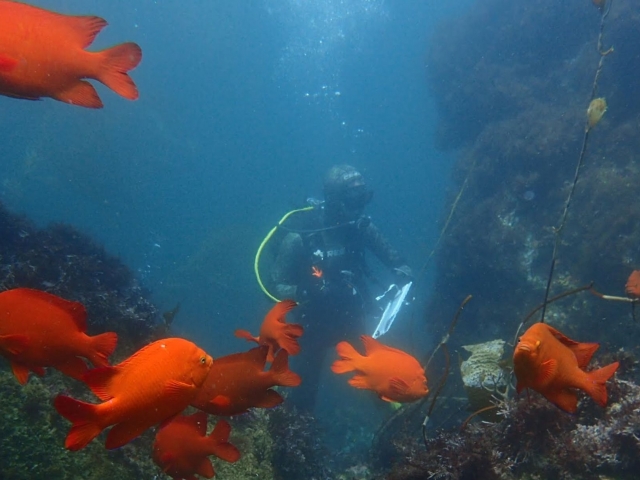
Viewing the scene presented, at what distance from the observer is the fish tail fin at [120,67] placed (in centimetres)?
180

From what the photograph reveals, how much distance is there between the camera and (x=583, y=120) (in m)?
11.4

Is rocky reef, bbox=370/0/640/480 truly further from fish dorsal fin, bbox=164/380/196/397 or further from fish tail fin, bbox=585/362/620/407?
fish dorsal fin, bbox=164/380/196/397

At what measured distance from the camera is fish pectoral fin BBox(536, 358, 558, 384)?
2152 mm

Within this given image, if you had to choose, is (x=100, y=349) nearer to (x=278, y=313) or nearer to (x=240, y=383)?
(x=240, y=383)

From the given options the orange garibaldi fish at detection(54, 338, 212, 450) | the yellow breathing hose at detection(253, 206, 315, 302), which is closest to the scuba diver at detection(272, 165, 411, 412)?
the yellow breathing hose at detection(253, 206, 315, 302)

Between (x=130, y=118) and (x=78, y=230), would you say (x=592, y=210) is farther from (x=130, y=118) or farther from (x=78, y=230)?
(x=130, y=118)

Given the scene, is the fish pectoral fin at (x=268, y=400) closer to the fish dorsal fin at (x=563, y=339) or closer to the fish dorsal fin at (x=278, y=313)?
the fish dorsal fin at (x=278, y=313)

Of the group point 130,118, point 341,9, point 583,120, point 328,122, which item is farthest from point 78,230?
point 328,122

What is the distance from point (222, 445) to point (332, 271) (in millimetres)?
5335

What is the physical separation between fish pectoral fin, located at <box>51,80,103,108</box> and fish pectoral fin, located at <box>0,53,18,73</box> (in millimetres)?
191

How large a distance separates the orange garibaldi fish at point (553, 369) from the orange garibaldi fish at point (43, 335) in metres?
2.48

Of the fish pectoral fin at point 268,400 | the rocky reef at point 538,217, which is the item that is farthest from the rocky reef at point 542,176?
the fish pectoral fin at point 268,400

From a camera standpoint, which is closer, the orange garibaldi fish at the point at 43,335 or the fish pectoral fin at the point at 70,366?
Answer: the orange garibaldi fish at the point at 43,335

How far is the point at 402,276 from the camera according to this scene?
27.1 feet
